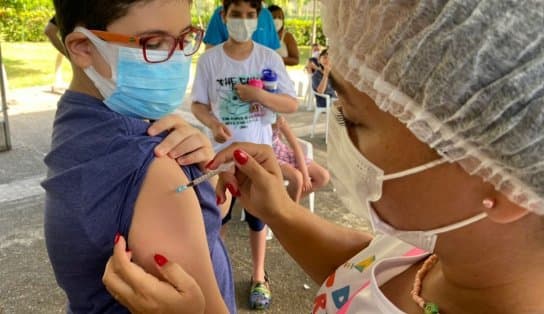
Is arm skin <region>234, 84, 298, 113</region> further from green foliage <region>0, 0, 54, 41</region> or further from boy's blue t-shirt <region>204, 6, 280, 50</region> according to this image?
green foliage <region>0, 0, 54, 41</region>

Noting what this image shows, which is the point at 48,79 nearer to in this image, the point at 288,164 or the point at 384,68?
the point at 288,164

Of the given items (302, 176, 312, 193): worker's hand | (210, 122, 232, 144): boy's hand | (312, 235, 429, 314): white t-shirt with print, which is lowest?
(302, 176, 312, 193): worker's hand

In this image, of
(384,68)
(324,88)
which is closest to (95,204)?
(384,68)

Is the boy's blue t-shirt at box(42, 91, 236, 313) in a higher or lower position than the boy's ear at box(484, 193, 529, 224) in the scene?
lower

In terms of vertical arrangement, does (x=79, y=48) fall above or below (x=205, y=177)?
above

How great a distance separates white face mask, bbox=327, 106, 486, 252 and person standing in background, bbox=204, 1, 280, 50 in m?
2.51

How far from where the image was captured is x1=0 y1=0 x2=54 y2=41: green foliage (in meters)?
14.1

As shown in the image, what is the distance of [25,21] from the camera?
14469 millimetres

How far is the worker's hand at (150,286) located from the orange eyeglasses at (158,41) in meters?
0.50

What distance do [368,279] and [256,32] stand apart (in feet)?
9.09

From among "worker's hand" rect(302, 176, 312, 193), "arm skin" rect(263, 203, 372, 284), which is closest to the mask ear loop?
"arm skin" rect(263, 203, 372, 284)

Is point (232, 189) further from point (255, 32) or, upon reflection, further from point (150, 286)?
point (255, 32)

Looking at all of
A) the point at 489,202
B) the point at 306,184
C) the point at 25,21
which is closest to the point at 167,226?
the point at 489,202

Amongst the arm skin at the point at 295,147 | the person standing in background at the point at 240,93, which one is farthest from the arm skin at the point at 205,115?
the arm skin at the point at 295,147
